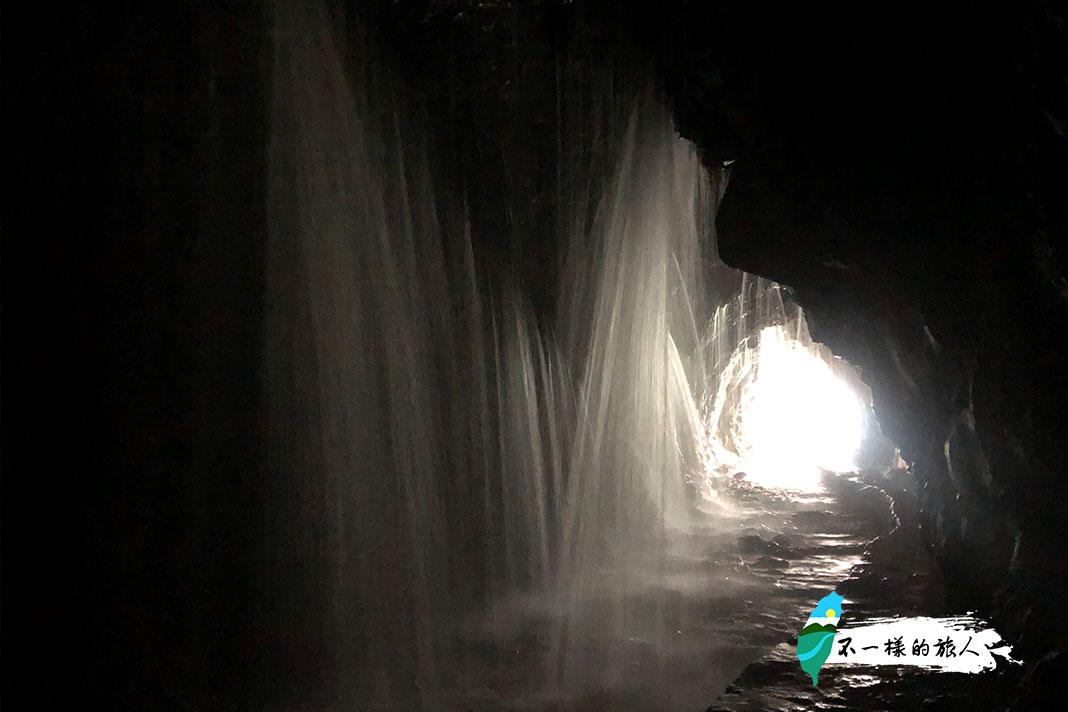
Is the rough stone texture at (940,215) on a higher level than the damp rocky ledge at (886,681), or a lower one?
higher

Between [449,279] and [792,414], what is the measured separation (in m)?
24.3

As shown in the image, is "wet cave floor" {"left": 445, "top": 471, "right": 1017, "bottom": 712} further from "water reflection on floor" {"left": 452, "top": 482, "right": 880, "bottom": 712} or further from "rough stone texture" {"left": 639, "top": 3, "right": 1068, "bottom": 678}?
"rough stone texture" {"left": 639, "top": 3, "right": 1068, "bottom": 678}

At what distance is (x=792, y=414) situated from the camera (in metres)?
28.5

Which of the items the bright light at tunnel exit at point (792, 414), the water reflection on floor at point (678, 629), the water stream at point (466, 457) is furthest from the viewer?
the bright light at tunnel exit at point (792, 414)

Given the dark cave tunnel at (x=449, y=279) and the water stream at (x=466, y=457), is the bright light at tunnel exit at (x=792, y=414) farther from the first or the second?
the dark cave tunnel at (x=449, y=279)

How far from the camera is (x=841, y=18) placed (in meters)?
5.45

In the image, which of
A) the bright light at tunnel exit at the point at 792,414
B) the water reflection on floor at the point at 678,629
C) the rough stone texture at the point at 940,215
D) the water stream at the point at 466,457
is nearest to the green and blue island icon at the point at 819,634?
the water reflection on floor at the point at 678,629

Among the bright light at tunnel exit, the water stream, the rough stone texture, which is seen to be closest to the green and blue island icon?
the water stream

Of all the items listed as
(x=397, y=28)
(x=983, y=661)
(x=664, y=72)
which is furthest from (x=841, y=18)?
(x=983, y=661)

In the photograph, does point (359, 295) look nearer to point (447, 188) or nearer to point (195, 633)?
point (447, 188)

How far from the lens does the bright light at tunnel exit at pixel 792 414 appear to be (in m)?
24.0

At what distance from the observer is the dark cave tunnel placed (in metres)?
2.51

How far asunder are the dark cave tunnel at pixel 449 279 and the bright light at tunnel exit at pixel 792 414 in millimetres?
15710

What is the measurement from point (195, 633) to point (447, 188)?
20.4 ft
